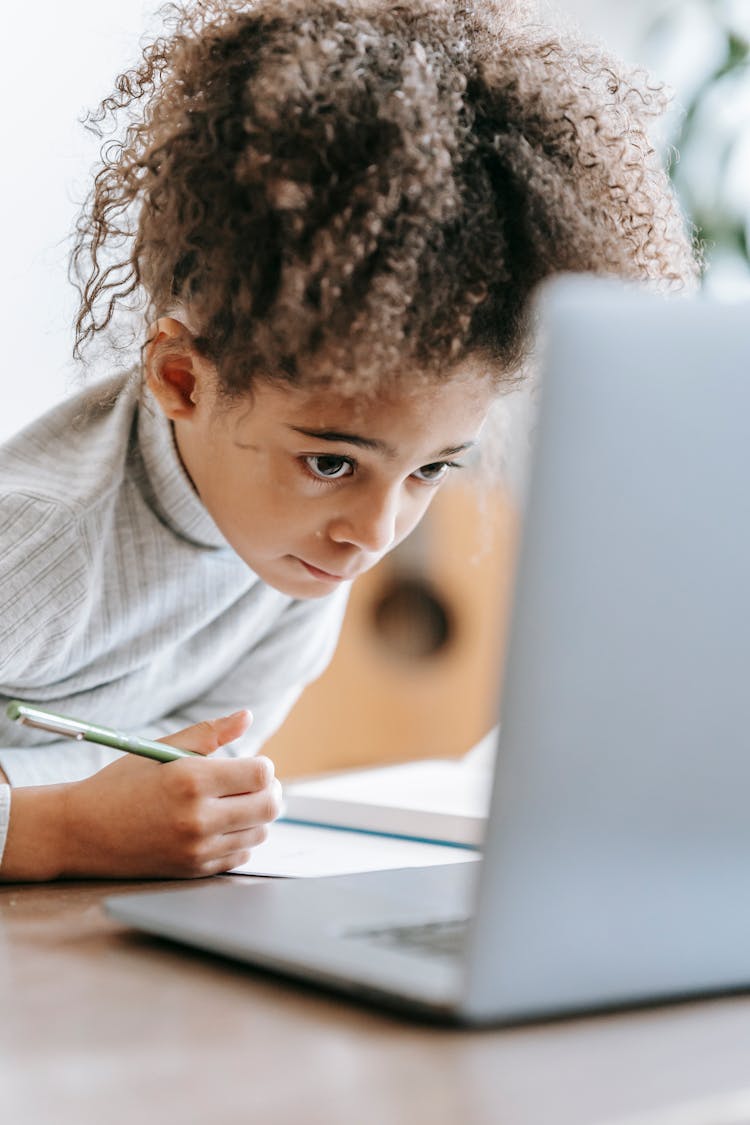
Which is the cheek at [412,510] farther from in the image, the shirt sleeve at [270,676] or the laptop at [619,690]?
the laptop at [619,690]

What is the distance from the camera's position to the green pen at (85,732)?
0.61 m

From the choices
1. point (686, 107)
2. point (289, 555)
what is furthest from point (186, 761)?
point (686, 107)

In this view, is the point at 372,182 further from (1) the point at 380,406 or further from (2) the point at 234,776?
(2) the point at 234,776

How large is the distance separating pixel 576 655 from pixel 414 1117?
0.40 feet

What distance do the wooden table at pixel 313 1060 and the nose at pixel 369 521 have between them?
0.36 metres

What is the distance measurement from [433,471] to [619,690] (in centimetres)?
46

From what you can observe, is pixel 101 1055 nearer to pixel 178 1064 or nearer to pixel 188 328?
pixel 178 1064

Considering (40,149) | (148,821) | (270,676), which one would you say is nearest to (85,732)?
(148,821)

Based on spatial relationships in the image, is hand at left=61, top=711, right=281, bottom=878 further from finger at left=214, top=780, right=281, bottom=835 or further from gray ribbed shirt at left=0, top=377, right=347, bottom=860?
gray ribbed shirt at left=0, top=377, right=347, bottom=860

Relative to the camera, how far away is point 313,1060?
1.13 feet

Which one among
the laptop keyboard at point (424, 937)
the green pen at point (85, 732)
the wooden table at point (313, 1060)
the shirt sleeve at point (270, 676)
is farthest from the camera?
the shirt sleeve at point (270, 676)

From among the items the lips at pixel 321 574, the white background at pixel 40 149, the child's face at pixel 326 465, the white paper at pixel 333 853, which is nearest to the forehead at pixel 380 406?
the child's face at pixel 326 465

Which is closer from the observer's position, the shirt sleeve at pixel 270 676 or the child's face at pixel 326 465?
the child's face at pixel 326 465

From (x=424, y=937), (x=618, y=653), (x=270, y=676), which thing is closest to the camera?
(x=618, y=653)
